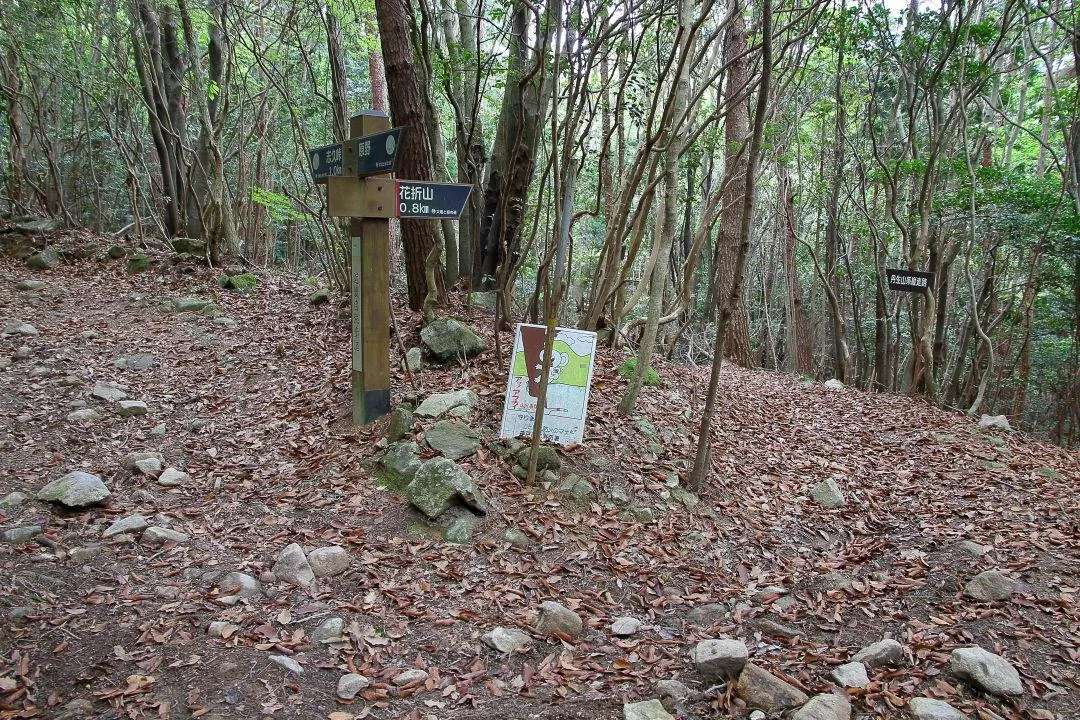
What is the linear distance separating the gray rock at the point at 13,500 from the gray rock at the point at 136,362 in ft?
8.76

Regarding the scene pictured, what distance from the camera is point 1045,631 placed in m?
3.35

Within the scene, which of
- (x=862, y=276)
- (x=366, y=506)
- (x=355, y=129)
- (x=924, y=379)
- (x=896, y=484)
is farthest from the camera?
(x=862, y=276)

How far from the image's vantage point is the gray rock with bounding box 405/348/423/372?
580 centimetres

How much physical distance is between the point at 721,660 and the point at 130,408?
5.04m

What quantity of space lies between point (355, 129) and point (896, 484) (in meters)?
5.12

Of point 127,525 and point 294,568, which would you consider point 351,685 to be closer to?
point 294,568

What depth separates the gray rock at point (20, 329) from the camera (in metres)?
7.11

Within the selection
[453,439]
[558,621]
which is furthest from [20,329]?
[558,621]

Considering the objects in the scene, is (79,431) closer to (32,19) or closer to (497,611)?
(497,611)

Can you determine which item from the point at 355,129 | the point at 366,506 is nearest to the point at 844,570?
the point at 366,506

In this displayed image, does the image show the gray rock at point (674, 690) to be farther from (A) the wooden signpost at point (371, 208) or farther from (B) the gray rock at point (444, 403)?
(A) the wooden signpost at point (371, 208)

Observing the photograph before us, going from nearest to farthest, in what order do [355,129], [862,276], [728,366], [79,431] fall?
1. [355,129]
2. [79,431]
3. [728,366]
4. [862,276]

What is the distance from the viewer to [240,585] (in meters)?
3.53

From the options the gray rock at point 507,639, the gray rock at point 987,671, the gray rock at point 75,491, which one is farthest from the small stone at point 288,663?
the gray rock at point 987,671
